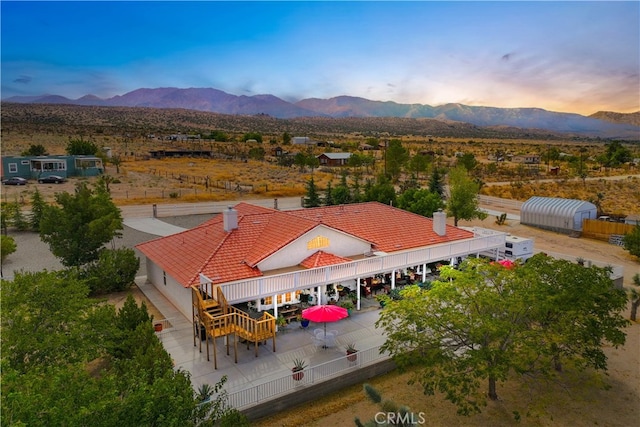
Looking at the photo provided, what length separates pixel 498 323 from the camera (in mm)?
11805

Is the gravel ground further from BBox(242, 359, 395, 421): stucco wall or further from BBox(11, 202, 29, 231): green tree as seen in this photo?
BBox(242, 359, 395, 421): stucco wall

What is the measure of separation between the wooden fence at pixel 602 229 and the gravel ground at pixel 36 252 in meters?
35.1

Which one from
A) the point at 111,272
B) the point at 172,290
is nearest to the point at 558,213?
the point at 172,290

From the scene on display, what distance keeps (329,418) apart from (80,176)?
215 feet

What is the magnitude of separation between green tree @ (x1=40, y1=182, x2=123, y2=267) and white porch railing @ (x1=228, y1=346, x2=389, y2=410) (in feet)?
46.9

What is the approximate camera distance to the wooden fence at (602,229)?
3509cm

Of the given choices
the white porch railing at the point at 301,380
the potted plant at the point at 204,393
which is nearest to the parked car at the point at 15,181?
the potted plant at the point at 204,393

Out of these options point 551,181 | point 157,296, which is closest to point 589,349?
point 157,296

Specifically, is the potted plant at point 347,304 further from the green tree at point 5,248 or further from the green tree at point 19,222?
the green tree at point 19,222

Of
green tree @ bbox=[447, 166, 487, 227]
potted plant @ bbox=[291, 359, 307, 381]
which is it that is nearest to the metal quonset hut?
green tree @ bbox=[447, 166, 487, 227]

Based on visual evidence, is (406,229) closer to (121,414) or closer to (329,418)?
(329,418)

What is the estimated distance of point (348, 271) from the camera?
18.4 meters

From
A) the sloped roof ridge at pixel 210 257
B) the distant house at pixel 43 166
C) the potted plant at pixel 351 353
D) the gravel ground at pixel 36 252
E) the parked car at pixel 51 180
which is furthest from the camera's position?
the distant house at pixel 43 166

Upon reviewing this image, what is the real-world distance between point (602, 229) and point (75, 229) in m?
39.0
